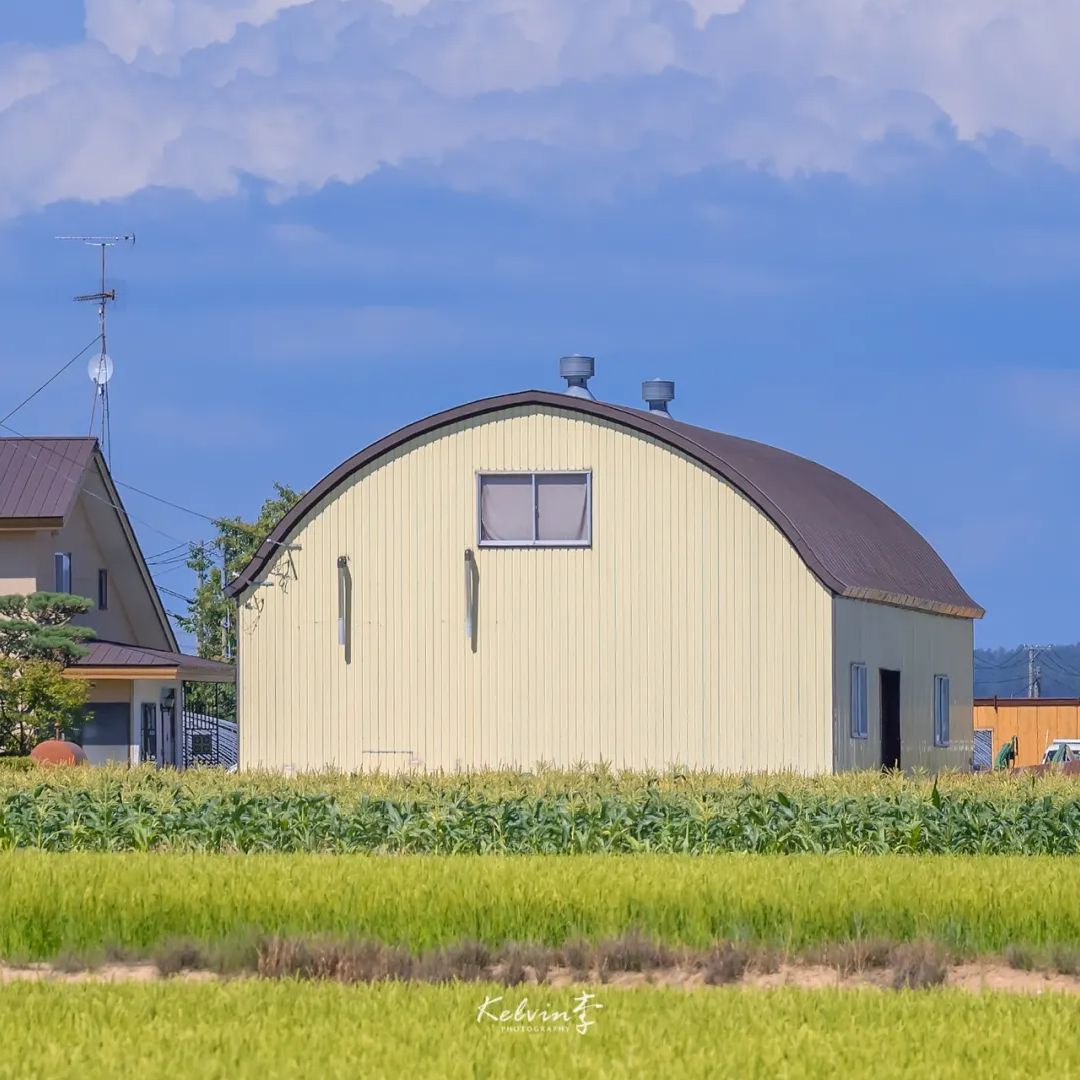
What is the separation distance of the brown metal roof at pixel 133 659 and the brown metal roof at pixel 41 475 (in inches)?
109

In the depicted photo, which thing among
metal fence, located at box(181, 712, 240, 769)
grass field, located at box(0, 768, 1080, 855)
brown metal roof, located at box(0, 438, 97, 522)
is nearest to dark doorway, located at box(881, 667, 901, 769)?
grass field, located at box(0, 768, 1080, 855)

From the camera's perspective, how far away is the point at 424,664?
105 ft

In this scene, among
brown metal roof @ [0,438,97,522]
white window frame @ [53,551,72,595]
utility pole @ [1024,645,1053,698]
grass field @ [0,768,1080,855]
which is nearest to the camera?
grass field @ [0,768,1080,855]

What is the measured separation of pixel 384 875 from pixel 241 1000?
502 cm

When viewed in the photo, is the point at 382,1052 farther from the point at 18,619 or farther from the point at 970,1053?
the point at 18,619

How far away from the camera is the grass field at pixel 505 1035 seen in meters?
10.2

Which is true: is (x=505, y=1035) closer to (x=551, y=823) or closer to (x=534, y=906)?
(x=534, y=906)

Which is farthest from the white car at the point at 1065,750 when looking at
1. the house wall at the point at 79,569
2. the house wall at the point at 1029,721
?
the house wall at the point at 79,569

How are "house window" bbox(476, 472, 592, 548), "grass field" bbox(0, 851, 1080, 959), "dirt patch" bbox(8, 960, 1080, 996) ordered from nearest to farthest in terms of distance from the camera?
"dirt patch" bbox(8, 960, 1080, 996)
"grass field" bbox(0, 851, 1080, 959)
"house window" bbox(476, 472, 592, 548)

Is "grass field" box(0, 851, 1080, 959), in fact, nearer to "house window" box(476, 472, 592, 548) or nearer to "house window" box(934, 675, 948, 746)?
"house window" box(476, 472, 592, 548)

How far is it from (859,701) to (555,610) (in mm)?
5070

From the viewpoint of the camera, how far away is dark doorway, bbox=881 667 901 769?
113 feet

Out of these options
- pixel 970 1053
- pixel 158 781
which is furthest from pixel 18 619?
pixel 970 1053

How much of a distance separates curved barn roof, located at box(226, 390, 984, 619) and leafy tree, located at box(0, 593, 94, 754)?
6.29 meters
